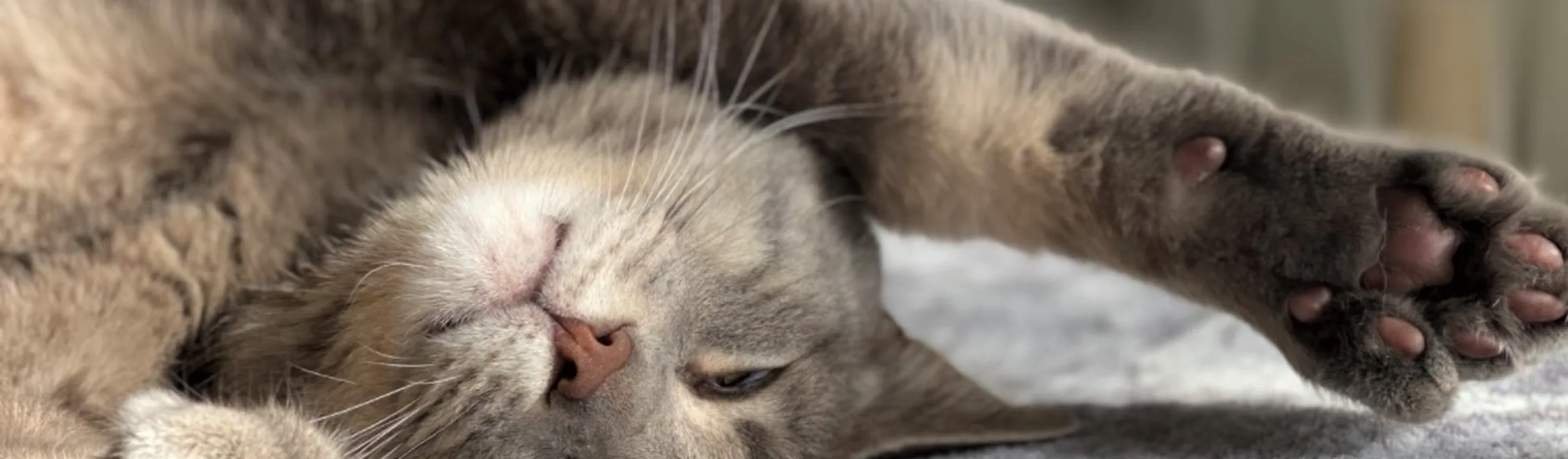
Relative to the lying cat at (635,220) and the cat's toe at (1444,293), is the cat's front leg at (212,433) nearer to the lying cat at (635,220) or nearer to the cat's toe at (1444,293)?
the lying cat at (635,220)

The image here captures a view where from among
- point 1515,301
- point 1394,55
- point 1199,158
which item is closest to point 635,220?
point 1199,158

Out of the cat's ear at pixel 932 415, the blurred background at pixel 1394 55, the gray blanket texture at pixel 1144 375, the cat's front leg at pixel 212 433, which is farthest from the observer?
the blurred background at pixel 1394 55

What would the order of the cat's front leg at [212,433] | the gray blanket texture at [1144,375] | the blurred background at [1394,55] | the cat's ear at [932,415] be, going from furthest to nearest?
the blurred background at [1394,55] → the cat's ear at [932,415] → the gray blanket texture at [1144,375] → the cat's front leg at [212,433]

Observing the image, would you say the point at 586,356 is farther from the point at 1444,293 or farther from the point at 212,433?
the point at 1444,293

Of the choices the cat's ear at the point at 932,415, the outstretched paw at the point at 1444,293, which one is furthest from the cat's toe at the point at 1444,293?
the cat's ear at the point at 932,415

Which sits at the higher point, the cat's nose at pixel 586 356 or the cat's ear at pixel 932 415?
the cat's ear at pixel 932 415

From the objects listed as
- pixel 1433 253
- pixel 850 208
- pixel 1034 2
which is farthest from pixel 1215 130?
pixel 1034 2

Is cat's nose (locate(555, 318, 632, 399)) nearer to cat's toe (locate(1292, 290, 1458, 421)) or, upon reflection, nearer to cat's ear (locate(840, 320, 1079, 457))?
cat's ear (locate(840, 320, 1079, 457))

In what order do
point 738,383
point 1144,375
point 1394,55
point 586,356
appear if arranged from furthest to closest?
point 1394,55 → point 1144,375 → point 738,383 → point 586,356

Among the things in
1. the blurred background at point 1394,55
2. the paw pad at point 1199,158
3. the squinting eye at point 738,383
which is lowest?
the squinting eye at point 738,383
